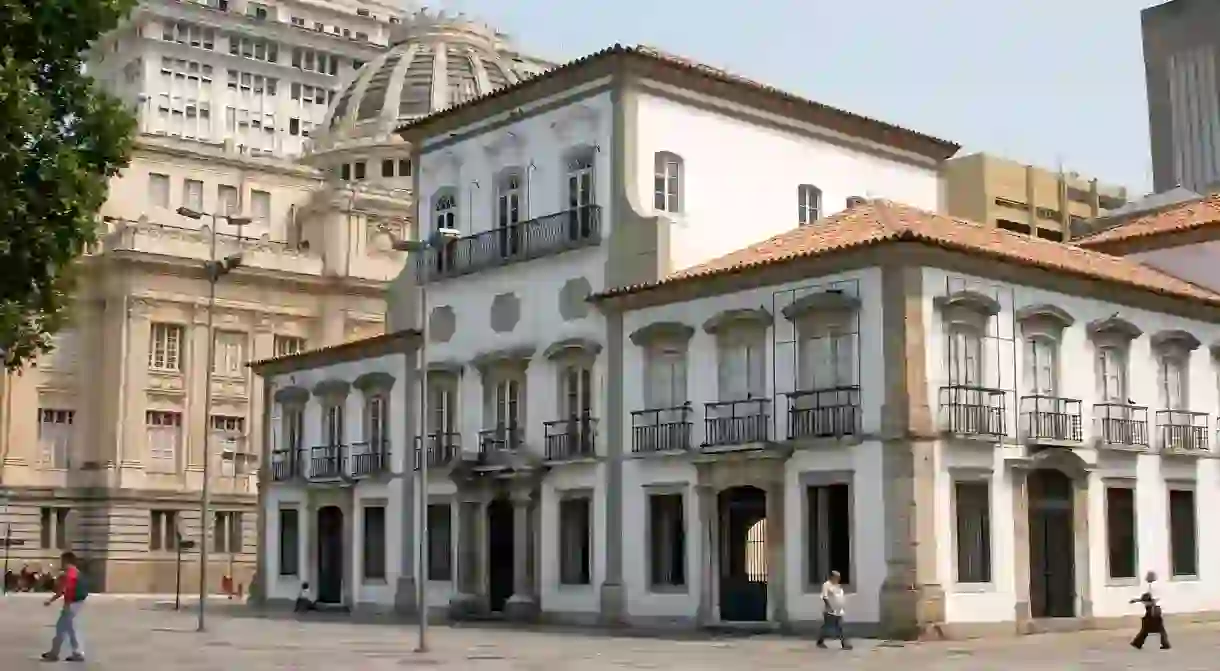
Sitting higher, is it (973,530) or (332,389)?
(332,389)

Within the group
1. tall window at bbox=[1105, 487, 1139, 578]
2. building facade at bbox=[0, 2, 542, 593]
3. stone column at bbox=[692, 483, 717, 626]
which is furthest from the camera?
building facade at bbox=[0, 2, 542, 593]

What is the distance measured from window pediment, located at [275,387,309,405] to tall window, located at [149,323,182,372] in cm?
2807

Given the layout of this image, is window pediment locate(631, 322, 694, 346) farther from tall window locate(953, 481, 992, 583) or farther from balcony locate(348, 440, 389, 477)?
balcony locate(348, 440, 389, 477)

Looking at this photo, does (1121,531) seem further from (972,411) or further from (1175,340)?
(972,411)

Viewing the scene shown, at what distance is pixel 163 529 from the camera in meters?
72.7

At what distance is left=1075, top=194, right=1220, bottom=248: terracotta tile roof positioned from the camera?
3953cm

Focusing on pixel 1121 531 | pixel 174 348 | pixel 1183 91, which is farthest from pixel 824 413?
pixel 174 348

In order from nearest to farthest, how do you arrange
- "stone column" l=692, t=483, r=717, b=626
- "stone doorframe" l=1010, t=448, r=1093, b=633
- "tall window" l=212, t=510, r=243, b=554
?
1. "stone doorframe" l=1010, t=448, r=1093, b=633
2. "stone column" l=692, t=483, r=717, b=626
3. "tall window" l=212, t=510, r=243, b=554

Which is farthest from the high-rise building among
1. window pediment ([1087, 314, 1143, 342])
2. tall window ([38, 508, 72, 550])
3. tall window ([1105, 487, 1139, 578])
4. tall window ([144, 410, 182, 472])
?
tall window ([38, 508, 72, 550])

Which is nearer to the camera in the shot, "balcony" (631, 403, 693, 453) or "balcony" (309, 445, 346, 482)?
"balcony" (631, 403, 693, 453)

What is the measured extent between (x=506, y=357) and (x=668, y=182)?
5.90 meters

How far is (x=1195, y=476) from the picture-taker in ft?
114

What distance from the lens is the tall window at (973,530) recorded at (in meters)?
29.5

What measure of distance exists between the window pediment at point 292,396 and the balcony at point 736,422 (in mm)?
17263
